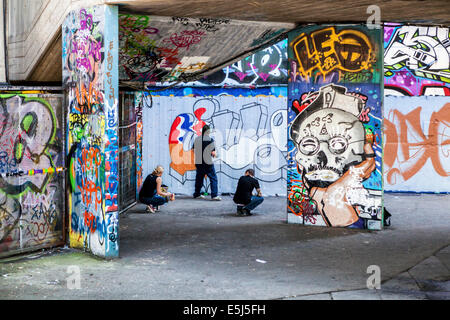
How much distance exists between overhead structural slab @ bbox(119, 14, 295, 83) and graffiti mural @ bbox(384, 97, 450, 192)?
5081mm

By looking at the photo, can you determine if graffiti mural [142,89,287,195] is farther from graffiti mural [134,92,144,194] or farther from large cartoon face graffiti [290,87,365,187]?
large cartoon face graffiti [290,87,365,187]

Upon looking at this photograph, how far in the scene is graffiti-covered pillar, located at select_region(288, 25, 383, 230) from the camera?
12797 mm

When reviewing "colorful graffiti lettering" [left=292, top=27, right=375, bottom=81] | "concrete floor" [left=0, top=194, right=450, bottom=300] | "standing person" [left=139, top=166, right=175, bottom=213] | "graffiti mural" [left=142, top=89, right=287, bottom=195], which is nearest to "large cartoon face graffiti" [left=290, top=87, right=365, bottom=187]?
"colorful graffiti lettering" [left=292, top=27, right=375, bottom=81]

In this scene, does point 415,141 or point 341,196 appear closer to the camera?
point 341,196

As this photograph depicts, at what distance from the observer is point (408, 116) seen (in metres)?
17.1

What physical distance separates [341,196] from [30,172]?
20.6 ft

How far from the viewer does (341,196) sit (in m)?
13.0

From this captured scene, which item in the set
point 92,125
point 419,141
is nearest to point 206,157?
point 419,141

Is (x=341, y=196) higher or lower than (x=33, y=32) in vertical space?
lower

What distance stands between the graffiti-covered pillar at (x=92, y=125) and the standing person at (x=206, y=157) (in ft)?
19.4

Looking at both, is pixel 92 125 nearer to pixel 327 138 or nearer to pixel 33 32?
pixel 33 32

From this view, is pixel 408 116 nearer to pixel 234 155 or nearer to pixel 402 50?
pixel 402 50

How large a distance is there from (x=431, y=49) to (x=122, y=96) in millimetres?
8420

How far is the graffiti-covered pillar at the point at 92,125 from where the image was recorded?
10.3m
